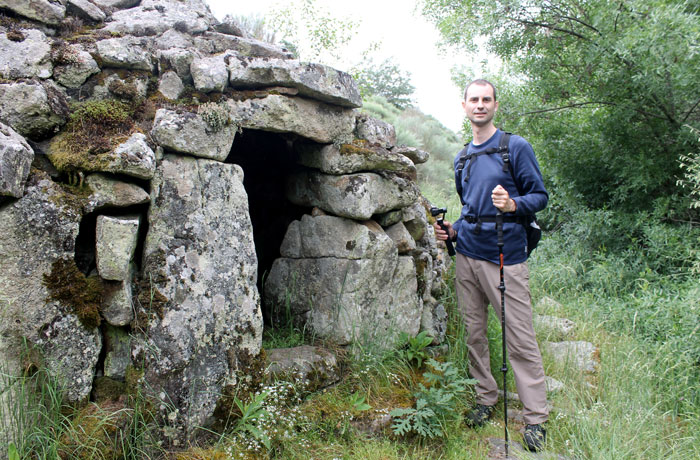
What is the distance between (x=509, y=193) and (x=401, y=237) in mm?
1223

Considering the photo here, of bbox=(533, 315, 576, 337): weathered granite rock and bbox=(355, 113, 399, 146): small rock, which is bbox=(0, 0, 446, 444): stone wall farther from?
bbox=(533, 315, 576, 337): weathered granite rock

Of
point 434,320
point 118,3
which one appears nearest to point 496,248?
point 434,320

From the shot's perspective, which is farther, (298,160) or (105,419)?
(298,160)

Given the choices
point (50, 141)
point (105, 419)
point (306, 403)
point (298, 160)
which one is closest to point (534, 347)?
point (306, 403)

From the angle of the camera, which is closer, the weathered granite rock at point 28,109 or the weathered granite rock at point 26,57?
the weathered granite rock at point 28,109

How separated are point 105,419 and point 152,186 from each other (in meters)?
1.49

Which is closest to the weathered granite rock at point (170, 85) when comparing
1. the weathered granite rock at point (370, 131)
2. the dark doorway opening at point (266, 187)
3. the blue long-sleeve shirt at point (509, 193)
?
the dark doorway opening at point (266, 187)

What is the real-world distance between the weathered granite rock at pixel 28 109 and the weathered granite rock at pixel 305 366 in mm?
2243

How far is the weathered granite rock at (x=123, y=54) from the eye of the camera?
353 centimetres

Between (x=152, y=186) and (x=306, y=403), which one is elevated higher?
(x=152, y=186)

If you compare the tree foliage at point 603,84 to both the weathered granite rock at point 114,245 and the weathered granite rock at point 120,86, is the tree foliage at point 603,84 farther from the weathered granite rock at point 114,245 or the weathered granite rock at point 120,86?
the weathered granite rock at point 114,245

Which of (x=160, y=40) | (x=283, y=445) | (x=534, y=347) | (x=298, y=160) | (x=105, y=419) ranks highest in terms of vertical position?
(x=160, y=40)

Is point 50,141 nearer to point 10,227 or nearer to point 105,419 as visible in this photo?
point 10,227

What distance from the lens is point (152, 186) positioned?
3252 mm
